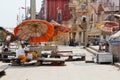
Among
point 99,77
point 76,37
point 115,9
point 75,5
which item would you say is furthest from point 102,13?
point 99,77

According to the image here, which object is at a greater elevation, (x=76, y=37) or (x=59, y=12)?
(x=59, y=12)

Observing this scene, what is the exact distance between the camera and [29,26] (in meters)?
23.4

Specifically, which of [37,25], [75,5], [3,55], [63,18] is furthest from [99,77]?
[63,18]

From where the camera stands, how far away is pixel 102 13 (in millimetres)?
64000

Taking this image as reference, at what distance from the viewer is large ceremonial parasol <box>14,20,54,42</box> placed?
2287 cm

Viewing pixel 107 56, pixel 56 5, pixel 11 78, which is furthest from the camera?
pixel 56 5

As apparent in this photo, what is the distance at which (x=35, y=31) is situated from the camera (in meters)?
23.4

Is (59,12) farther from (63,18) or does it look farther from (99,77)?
(99,77)

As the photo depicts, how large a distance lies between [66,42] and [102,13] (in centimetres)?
1308

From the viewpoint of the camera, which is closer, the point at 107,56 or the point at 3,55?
the point at 107,56

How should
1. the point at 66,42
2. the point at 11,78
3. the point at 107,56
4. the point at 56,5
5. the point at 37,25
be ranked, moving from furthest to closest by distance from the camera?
the point at 56,5 < the point at 66,42 < the point at 37,25 < the point at 107,56 < the point at 11,78

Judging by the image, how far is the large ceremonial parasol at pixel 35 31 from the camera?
22873 millimetres

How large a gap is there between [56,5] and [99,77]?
86477mm

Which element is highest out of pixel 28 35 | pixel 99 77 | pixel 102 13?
pixel 102 13
